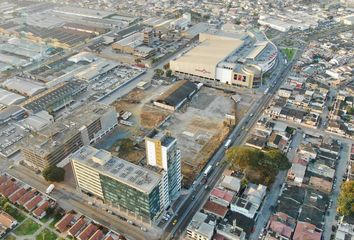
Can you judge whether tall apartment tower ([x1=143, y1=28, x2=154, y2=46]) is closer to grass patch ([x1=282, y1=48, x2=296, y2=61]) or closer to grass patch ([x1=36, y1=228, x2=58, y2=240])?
grass patch ([x1=282, y1=48, x2=296, y2=61])

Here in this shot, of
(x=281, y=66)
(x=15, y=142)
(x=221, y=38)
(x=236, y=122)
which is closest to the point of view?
(x=15, y=142)

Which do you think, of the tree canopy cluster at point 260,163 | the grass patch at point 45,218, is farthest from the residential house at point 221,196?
the grass patch at point 45,218

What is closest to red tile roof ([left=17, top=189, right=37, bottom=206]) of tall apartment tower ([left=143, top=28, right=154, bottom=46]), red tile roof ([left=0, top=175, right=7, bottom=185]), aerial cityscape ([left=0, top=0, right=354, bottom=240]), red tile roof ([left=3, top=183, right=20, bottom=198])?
aerial cityscape ([left=0, top=0, right=354, bottom=240])

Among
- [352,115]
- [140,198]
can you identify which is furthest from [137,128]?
[352,115]

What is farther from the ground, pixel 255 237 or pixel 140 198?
pixel 140 198

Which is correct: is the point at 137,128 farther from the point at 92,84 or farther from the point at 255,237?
the point at 255,237

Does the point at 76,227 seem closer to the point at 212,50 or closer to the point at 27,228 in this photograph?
the point at 27,228
